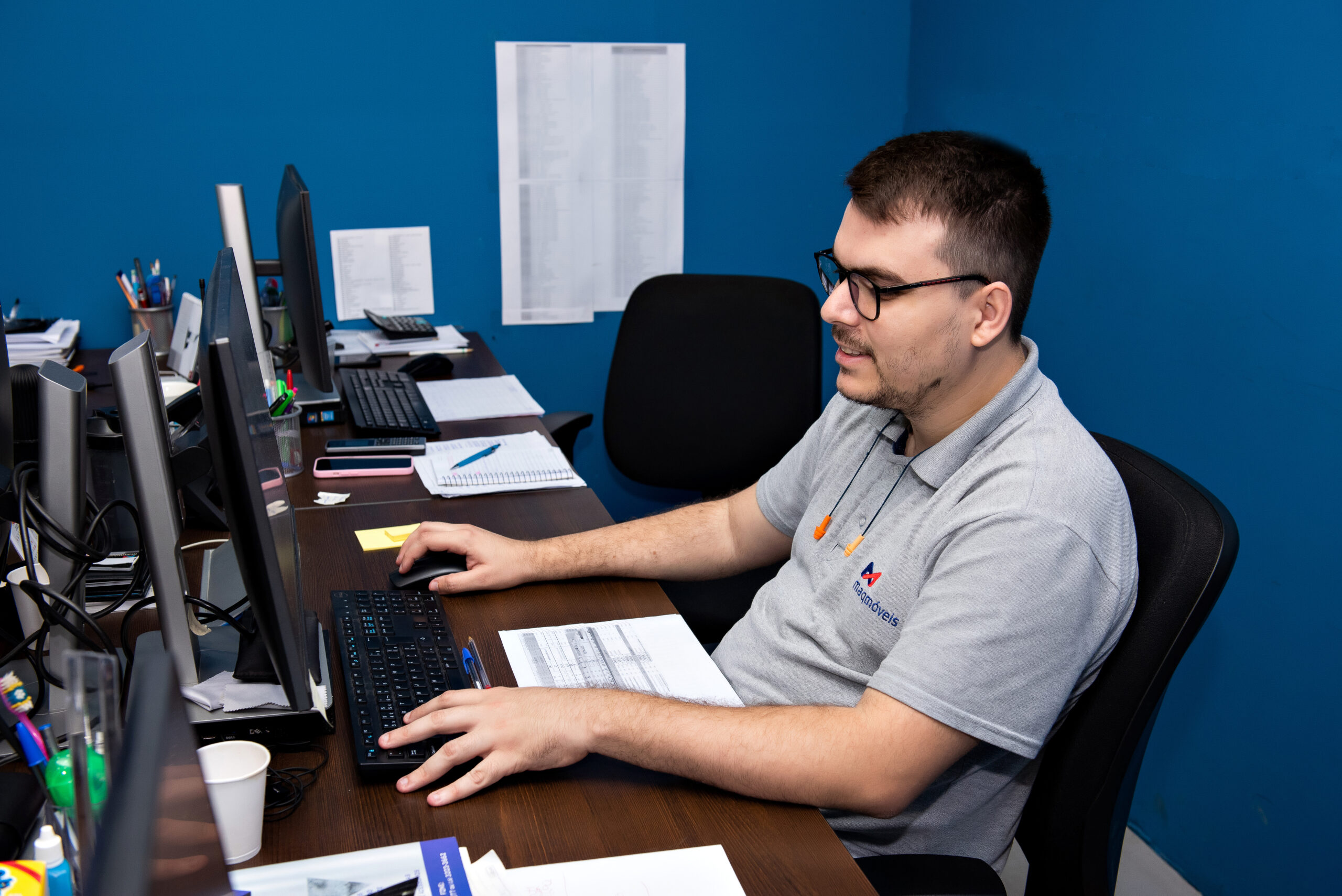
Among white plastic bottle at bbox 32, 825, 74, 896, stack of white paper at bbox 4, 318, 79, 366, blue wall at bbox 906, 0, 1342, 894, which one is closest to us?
white plastic bottle at bbox 32, 825, 74, 896

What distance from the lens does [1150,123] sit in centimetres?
204

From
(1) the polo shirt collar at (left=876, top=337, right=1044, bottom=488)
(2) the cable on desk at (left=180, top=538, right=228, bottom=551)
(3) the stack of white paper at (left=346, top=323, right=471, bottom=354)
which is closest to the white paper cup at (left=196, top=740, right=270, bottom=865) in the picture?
(2) the cable on desk at (left=180, top=538, right=228, bottom=551)

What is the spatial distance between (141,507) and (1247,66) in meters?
1.91

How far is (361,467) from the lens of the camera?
180cm

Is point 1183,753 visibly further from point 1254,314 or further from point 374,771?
point 374,771

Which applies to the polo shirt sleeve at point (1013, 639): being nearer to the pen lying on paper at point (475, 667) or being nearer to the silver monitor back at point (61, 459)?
the pen lying on paper at point (475, 667)

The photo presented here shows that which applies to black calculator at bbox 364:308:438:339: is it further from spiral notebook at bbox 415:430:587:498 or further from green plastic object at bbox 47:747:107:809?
green plastic object at bbox 47:747:107:809

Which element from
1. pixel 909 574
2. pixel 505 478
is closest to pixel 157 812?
pixel 909 574

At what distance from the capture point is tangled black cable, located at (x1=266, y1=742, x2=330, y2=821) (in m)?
0.88

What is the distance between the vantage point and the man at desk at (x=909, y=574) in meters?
0.97

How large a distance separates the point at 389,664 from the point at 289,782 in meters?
0.21

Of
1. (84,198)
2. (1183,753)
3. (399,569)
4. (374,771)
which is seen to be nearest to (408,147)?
(84,198)

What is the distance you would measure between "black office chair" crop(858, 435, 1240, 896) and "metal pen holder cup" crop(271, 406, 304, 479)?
47.6 inches

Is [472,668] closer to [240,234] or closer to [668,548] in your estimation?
[668,548]
